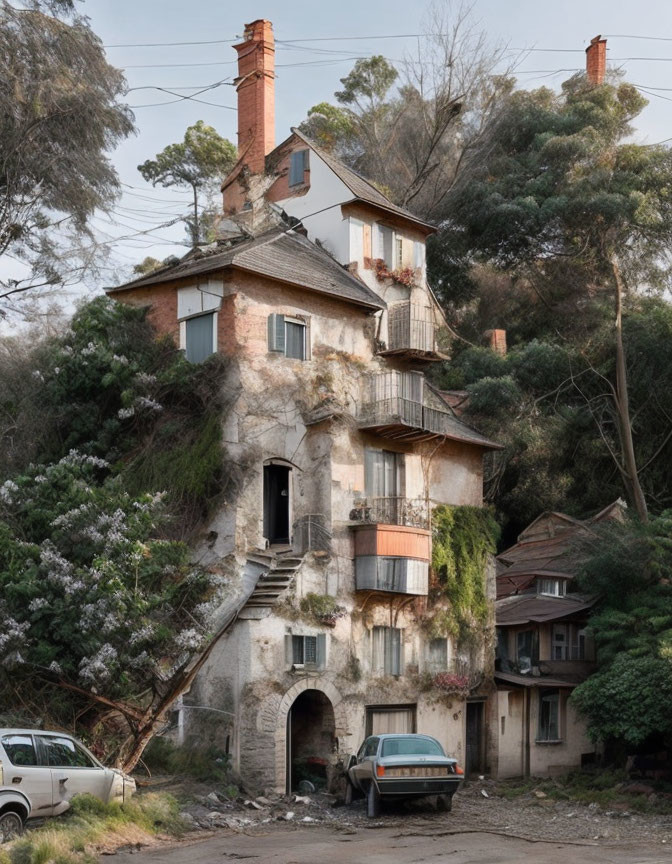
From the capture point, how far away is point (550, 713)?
35.1 metres

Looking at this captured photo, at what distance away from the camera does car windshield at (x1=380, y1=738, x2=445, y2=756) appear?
24.6 m

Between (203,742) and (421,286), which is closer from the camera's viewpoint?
(203,742)

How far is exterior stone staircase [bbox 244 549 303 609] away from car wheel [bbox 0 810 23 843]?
9870 mm

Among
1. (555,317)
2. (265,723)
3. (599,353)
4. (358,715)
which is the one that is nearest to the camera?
(265,723)

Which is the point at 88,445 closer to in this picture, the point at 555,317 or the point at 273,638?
the point at 273,638

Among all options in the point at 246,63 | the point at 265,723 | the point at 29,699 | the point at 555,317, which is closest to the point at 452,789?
the point at 265,723

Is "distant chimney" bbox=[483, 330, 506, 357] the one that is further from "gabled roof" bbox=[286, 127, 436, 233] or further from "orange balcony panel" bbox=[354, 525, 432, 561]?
"orange balcony panel" bbox=[354, 525, 432, 561]

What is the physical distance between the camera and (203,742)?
90.4 ft

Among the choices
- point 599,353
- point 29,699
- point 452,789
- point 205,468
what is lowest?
point 452,789

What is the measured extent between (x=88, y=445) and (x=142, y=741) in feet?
28.6

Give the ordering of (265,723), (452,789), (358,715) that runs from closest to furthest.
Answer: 1. (452,789)
2. (265,723)
3. (358,715)

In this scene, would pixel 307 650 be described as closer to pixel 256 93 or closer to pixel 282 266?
pixel 282 266

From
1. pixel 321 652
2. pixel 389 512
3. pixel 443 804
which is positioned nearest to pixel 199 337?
pixel 389 512

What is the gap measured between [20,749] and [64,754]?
47.6 inches
